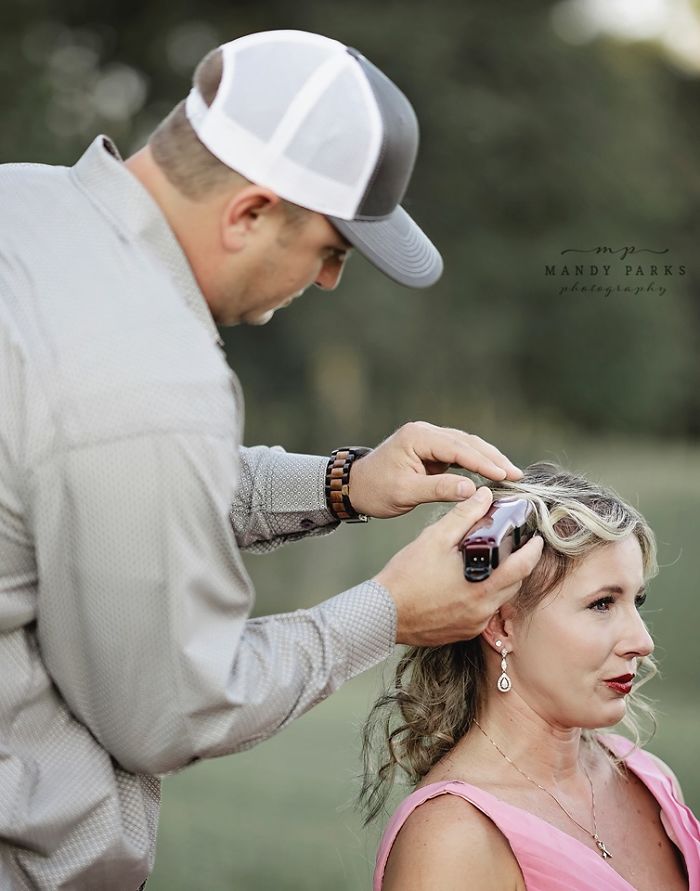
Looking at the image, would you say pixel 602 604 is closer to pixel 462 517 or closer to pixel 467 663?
pixel 467 663

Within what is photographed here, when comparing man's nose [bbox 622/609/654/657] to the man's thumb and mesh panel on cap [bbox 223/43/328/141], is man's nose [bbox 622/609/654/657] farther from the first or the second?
mesh panel on cap [bbox 223/43/328/141]

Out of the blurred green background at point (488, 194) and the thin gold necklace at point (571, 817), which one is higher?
the thin gold necklace at point (571, 817)

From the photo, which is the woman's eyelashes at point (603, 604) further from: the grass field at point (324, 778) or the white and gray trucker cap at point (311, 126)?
the white and gray trucker cap at point (311, 126)

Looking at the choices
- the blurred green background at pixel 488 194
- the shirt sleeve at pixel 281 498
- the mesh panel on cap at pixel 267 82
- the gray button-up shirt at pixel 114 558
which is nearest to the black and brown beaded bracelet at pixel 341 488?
the shirt sleeve at pixel 281 498

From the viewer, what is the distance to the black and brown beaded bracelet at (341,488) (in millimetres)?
2775

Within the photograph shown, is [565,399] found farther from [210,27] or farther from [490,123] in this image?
[210,27]

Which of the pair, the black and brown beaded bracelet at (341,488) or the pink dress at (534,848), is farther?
the black and brown beaded bracelet at (341,488)

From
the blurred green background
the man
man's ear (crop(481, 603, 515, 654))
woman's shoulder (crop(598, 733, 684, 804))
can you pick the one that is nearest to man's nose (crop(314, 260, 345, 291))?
the man

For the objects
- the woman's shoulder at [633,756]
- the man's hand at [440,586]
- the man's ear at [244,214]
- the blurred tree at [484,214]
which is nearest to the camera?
the man's ear at [244,214]

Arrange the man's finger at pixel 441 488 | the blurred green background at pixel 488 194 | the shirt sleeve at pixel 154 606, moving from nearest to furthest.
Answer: the shirt sleeve at pixel 154 606 < the man's finger at pixel 441 488 < the blurred green background at pixel 488 194

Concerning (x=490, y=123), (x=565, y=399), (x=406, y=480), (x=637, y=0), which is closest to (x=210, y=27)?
(x=490, y=123)

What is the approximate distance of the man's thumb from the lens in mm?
Answer: 2240

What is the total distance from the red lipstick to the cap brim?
96 centimetres

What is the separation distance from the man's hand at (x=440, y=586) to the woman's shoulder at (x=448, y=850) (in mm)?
517
